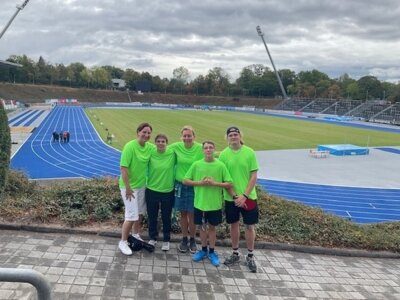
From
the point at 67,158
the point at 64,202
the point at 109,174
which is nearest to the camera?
the point at 64,202

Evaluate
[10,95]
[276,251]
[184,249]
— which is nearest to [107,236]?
[184,249]

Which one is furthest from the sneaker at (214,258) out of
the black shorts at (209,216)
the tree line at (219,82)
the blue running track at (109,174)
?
the tree line at (219,82)

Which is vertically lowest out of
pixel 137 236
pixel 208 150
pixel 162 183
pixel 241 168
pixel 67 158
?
pixel 67 158

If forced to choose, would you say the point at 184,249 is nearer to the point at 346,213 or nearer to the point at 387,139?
Result: the point at 346,213

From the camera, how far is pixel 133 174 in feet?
16.1

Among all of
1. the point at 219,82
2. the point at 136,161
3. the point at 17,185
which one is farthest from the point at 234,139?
the point at 219,82

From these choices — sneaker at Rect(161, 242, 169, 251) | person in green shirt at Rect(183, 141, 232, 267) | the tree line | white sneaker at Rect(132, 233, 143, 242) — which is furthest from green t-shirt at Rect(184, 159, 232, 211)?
the tree line

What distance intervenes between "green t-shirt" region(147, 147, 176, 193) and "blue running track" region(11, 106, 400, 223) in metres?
7.38

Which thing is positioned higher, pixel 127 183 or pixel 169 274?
pixel 127 183

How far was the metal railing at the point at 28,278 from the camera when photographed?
207 centimetres

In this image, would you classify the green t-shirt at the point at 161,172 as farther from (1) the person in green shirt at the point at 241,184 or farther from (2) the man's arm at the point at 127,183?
(1) the person in green shirt at the point at 241,184

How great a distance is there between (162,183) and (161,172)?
0.14 meters

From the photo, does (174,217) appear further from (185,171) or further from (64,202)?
(64,202)

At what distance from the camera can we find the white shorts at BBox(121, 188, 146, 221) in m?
4.86
